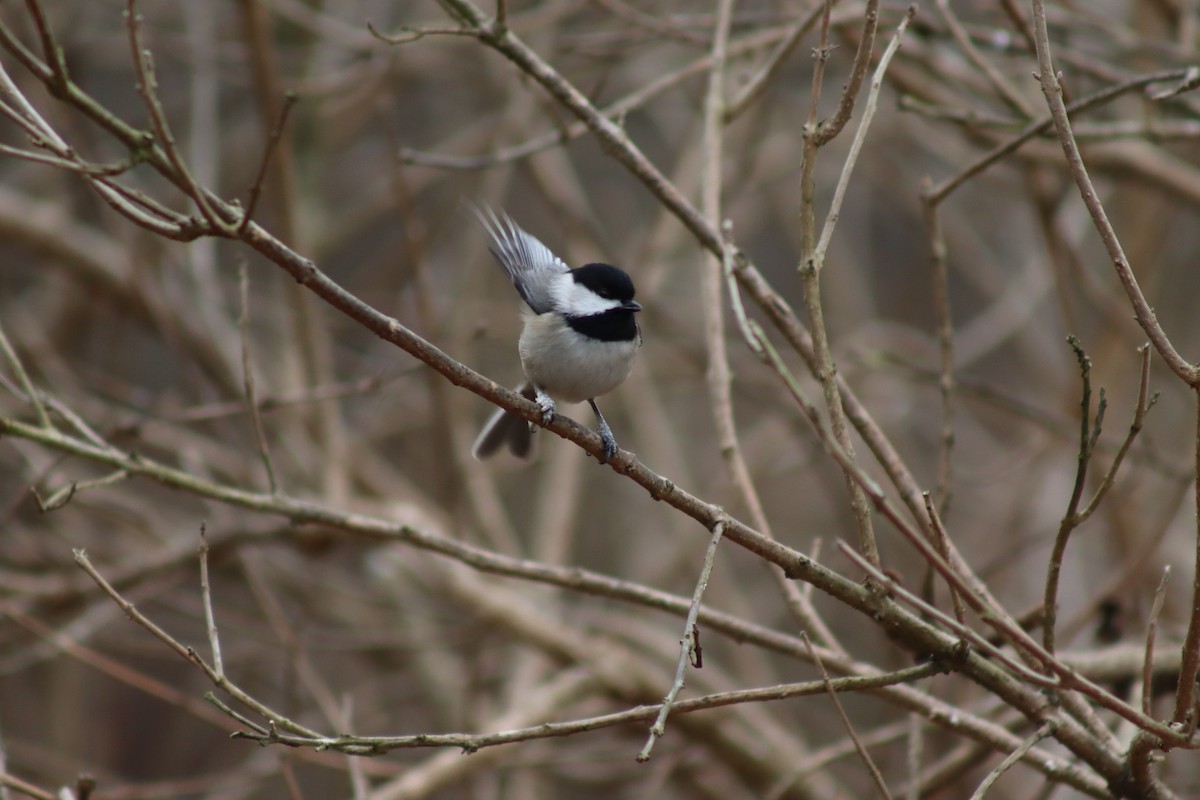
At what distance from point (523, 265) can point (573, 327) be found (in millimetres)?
A: 307

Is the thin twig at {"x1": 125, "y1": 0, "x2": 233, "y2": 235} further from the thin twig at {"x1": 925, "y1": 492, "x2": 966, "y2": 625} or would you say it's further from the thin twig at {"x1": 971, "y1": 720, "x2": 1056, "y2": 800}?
the thin twig at {"x1": 971, "y1": 720, "x2": 1056, "y2": 800}

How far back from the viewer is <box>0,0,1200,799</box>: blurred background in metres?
3.63

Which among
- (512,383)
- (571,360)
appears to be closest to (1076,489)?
(571,360)

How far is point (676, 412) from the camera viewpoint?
25.2 feet

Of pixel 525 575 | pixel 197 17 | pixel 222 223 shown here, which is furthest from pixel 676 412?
pixel 222 223

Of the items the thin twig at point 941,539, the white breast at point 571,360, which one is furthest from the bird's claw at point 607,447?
the thin twig at point 941,539

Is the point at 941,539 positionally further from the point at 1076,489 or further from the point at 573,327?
the point at 573,327

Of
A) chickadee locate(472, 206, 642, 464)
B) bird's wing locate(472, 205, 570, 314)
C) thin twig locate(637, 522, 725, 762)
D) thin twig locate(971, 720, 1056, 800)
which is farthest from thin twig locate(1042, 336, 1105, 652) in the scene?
bird's wing locate(472, 205, 570, 314)

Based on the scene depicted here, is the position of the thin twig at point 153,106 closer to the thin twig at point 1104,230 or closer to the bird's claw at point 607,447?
the bird's claw at point 607,447

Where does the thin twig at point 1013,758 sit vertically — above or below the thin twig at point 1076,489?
below

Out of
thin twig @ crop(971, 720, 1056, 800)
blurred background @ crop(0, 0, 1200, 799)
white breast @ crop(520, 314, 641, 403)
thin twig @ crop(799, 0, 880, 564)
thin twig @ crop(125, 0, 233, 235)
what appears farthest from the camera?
blurred background @ crop(0, 0, 1200, 799)

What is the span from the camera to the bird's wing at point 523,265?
9.90 feet

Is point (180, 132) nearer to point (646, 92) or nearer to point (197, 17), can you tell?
point (197, 17)

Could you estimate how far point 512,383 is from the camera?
6.80 metres
